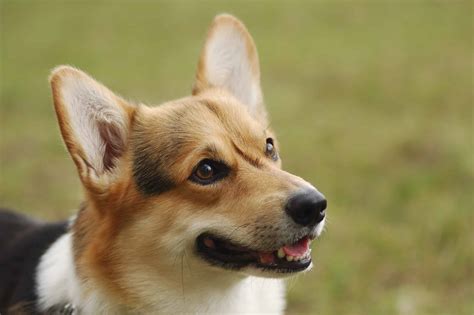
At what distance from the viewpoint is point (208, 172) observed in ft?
11.8

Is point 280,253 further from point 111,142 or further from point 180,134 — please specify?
point 111,142

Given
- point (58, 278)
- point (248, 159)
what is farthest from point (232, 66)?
point (58, 278)

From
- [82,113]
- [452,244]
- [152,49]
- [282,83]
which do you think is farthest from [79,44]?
[82,113]

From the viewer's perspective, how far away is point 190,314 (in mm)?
3688

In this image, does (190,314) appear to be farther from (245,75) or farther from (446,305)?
(446,305)

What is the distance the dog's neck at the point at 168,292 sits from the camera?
141 inches

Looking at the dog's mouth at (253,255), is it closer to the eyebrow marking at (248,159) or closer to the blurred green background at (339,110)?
the eyebrow marking at (248,159)

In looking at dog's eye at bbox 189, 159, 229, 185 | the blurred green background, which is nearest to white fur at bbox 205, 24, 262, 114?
dog's eye at bbox 189, 159, 229, 185

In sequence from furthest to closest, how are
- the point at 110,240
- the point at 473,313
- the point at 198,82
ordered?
the point at 473,313
the point at 198,82
the point at 110,240

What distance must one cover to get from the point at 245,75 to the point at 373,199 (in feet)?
9.67

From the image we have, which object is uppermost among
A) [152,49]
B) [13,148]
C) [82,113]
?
[82,113]

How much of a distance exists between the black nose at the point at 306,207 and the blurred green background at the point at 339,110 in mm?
1954

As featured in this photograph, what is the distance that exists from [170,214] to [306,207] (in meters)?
0.68

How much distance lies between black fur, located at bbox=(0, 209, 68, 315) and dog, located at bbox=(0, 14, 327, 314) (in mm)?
22
